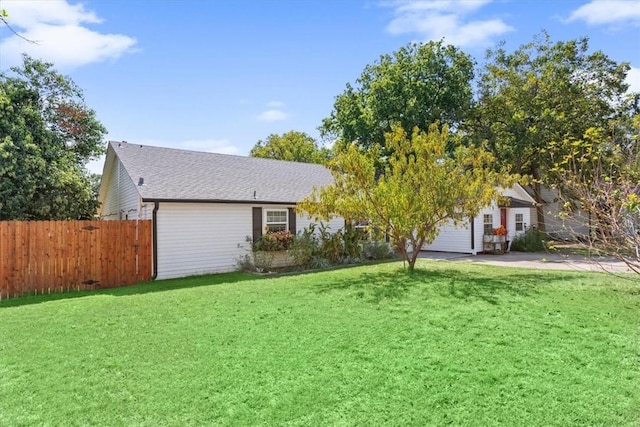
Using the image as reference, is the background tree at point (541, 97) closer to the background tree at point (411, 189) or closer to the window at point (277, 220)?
the background tree at point (411, 189)

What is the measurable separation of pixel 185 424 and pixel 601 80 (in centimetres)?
2874

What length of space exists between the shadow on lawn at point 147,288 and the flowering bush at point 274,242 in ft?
4.19

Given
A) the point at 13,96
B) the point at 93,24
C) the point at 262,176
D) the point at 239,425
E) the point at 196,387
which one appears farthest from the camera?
the point at 262,176

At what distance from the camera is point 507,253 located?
2055 centimetres

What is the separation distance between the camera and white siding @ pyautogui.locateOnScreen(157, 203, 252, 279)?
501 inches

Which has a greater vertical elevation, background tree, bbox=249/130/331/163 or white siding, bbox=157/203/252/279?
background tree, bbox=249/130/331/163

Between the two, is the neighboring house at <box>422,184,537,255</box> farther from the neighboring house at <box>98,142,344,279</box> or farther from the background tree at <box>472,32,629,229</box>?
the neighboring house at <box>98,142,344,279</box>

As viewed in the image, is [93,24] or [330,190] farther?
[330,190]

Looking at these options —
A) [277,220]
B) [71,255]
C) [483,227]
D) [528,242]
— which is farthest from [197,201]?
[528,242]

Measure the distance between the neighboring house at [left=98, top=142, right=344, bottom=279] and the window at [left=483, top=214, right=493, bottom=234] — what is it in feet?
26.8

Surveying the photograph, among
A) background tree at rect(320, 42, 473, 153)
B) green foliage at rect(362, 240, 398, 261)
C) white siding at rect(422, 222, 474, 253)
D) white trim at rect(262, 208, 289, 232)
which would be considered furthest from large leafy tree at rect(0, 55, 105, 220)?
white siding at rect(422, 222, 474, 253)

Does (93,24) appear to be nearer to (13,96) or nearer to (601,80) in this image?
(13,96)

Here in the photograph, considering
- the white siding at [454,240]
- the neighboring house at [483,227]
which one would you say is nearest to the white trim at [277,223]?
the neighboring house at [483,227]

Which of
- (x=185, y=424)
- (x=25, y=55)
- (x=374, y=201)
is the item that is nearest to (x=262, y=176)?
(x=374, y=201)
